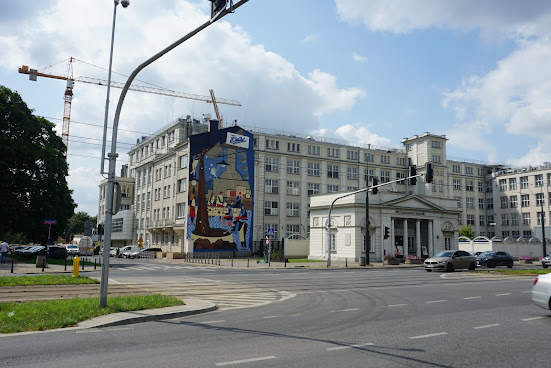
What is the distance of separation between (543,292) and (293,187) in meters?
57.9

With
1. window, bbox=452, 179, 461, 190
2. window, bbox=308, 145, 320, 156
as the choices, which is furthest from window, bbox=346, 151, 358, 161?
window, bbox=452, 179, 461, 190

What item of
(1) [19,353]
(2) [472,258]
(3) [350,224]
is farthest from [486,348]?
(3) [350,224]

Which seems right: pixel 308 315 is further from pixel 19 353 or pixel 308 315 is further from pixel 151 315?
pixel 19 353

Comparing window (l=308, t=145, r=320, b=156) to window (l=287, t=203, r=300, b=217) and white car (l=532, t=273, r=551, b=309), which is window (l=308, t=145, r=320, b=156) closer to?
window (l=287, t=203, r=300, b=217)

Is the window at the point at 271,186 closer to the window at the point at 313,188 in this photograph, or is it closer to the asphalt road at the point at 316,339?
the window at the point at 313,188

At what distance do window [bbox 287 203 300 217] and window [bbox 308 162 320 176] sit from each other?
18.8ft

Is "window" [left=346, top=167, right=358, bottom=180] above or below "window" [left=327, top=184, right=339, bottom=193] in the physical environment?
above

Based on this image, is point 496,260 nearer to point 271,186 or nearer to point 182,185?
point 271,186

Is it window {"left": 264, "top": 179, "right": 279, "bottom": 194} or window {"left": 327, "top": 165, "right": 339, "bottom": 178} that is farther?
window {"left": 327, "top": 165, "right": 339, "bottom": 178}

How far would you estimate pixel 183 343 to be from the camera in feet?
26.8

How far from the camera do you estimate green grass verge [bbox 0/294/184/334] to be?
31.4 ft

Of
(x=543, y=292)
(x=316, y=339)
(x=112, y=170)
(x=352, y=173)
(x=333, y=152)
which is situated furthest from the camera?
(x=352, y=173)

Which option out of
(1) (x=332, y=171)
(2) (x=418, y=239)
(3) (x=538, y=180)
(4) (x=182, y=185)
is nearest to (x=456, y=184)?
(3) (x=538, y=180)

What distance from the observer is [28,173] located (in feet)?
137
